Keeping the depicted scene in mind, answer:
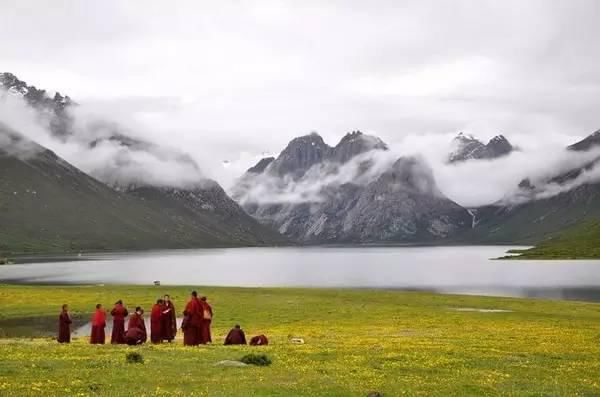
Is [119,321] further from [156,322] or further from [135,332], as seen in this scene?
[156,322]

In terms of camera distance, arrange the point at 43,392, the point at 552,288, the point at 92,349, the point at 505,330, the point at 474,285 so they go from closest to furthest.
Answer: the point at 43,392
the point at 92,349
the point at 505,330
the point at 552,288
the point at 474,285

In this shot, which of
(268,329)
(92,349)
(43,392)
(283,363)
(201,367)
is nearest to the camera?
(43,392)

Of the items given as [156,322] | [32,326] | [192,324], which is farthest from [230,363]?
[32,326]

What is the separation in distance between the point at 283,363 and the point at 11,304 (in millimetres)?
61710

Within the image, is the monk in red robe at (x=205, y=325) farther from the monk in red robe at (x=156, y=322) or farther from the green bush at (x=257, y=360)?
the green bush at (x=257, y=360)

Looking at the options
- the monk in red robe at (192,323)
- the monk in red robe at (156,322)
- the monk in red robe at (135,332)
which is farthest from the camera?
the monk in red robe at (156,322)

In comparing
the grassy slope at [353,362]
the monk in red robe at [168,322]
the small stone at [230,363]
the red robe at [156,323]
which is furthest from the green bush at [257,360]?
the monk in red robe at [168,322]

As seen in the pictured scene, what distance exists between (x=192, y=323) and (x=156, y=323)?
3.11m

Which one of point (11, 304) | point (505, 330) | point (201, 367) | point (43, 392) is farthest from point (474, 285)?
point (43, 392)

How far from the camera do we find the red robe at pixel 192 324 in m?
39.7

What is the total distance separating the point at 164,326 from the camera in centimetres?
4194

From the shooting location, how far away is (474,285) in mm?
128250

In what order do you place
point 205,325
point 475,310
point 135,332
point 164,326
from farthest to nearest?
point 475,310 < point 164,326 < point 205,325 < point 135,332

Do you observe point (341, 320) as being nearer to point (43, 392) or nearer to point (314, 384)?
point (314, 384)
